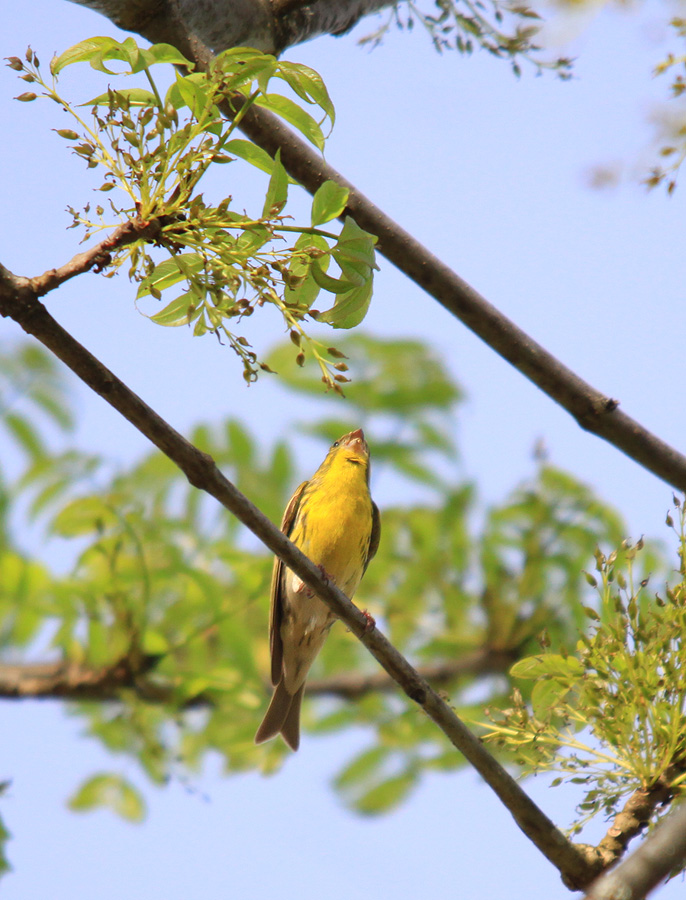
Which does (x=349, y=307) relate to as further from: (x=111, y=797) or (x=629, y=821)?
(x=111, y=797)

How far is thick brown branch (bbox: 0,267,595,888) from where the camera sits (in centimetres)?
230

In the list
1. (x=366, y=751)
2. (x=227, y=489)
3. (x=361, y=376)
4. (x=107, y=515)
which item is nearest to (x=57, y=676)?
(x=107, y=515)

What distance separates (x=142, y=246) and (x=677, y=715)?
2297mm

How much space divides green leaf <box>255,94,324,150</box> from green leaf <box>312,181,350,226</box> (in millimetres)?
159

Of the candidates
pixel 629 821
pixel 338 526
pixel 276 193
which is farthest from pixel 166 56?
pixel 338 526

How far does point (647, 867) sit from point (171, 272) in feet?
6.82

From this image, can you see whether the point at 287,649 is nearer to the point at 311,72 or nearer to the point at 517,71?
the point at 517,71

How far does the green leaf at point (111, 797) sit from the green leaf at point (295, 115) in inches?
219

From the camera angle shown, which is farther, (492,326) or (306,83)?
(492,326)

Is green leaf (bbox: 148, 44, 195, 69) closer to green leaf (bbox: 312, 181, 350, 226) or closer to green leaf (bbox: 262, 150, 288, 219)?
green leaf (bbox: 262, 150, 288, 219)

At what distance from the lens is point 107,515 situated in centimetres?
625

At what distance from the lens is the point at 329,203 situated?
8.02ft

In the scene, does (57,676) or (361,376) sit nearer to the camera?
(57,676)

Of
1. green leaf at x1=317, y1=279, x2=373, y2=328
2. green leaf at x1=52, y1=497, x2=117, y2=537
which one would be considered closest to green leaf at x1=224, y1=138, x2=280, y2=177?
green leaf at x1=317, y1=279, x2=373, y2=328
